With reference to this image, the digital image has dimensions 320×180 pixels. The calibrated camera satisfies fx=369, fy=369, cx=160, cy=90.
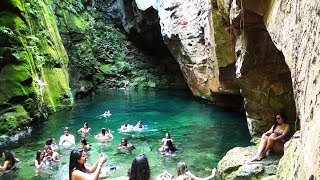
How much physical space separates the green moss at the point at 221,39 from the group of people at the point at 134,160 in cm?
401

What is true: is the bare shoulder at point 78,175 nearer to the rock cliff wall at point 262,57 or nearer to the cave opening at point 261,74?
the rock cliff wall at point 262,57

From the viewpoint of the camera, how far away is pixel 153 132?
17.7m

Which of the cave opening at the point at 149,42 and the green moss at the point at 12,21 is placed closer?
the green moss at the point at 12,21

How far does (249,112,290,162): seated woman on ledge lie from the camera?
9406mm

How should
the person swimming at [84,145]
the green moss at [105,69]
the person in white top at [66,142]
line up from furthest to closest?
the green moss at [105,69], the person in white top at [66,142], the person swimming at [84,145]

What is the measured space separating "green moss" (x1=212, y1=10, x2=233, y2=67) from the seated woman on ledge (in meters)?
4.57

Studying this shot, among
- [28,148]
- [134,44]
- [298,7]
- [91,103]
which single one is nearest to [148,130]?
[28,148]

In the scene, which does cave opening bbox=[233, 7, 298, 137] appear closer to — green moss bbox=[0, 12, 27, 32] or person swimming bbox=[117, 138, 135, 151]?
person swimming bbox=[117, 138, 135, 151]

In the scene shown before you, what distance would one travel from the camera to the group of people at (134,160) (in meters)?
4.46

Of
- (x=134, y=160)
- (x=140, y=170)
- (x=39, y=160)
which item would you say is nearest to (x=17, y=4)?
(x=39, y=160)

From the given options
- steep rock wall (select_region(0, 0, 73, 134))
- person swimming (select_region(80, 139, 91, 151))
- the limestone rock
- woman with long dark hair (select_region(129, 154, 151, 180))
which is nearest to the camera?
woman with long dark hair (select_region(129, 154, 151, 180))

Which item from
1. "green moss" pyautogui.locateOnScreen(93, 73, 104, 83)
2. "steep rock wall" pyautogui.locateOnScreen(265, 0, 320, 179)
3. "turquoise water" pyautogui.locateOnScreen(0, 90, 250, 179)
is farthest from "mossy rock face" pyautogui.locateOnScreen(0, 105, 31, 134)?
"green moss" pyautogui.locateOnScreen(93, 73, 104, 83)

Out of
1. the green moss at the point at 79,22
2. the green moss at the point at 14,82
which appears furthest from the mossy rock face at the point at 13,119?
the green moss at the point at 79,22

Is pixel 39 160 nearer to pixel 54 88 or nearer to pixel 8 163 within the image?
pixel 8 163
